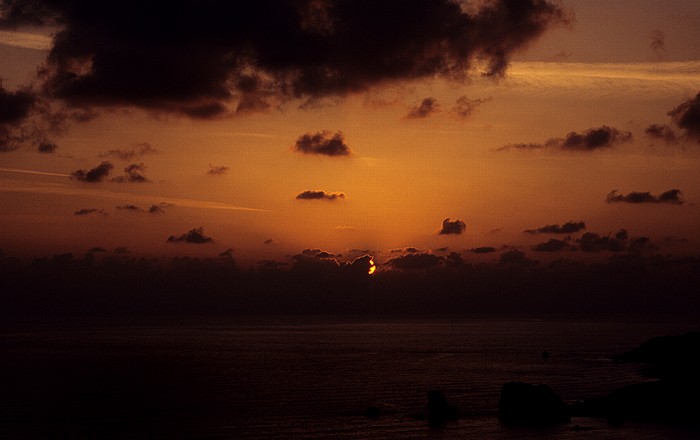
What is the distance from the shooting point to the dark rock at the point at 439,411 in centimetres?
8688

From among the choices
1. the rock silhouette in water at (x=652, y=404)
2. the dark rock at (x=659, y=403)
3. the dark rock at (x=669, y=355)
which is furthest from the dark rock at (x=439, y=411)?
the dark rock at (x=669, y=355)

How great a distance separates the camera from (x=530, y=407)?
286 ft

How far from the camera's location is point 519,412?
87.4m

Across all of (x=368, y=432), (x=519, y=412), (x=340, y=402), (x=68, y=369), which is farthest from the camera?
(x=68, y=369)

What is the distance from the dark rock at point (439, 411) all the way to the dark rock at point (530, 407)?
5.65 metres

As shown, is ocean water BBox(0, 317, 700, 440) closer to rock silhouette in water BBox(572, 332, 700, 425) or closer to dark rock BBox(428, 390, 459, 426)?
dark rock BBox(428, 390, 459, 426)

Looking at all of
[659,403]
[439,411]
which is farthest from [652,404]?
[439,411]

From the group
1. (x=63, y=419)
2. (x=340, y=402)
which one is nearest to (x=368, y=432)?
(x=340, y=402)

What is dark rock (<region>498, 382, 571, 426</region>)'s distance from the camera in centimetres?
8588

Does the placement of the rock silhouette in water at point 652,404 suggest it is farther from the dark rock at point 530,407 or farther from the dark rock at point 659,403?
the dark rock at point 530,407

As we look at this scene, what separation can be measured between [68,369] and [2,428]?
255 feet

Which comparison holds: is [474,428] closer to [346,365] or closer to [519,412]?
[519,412]

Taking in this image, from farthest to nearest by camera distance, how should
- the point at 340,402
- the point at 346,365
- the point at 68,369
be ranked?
the point at 346,365
the point at 68,369
the point at 340,402

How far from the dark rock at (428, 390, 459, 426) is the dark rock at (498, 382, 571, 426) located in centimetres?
565
